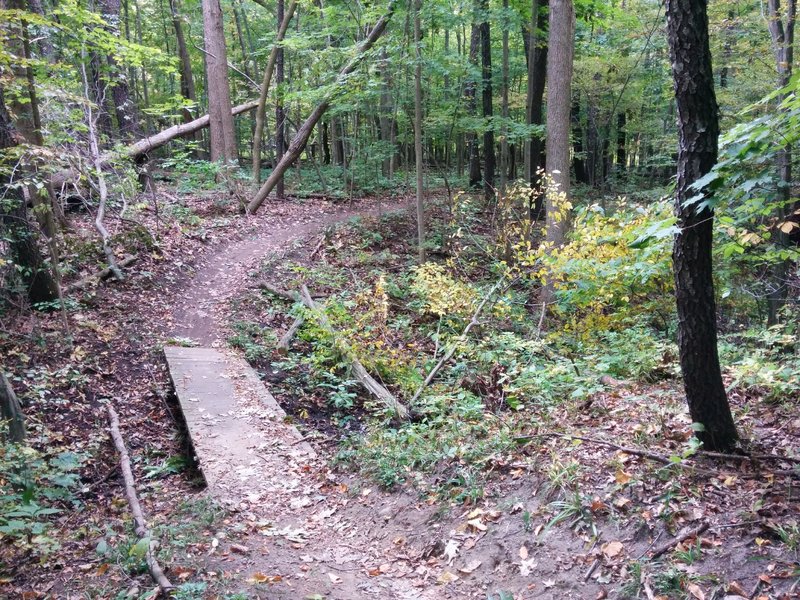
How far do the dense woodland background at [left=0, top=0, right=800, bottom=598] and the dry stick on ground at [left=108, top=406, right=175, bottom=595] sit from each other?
241 millimetres

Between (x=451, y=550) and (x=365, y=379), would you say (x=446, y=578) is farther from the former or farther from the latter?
(x=365, y=379)

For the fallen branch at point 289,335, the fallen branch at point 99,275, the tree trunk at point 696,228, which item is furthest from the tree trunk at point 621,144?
the tree trunk at point 696,228

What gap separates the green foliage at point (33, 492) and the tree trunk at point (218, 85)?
13089 millimetres

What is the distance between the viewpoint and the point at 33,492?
17.2ft

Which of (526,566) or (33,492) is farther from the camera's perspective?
(33,492)

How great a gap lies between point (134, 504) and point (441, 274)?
5639mm

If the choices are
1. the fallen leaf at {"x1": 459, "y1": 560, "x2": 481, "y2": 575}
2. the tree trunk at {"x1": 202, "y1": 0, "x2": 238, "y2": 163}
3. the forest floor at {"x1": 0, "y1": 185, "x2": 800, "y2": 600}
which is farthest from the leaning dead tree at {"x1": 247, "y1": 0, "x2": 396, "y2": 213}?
the fallen leaf at {"x1": 459, "y1": 560, "x2": 481, "y2": 575}

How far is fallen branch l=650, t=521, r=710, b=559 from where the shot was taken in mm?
3338

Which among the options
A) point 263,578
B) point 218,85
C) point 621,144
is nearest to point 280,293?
point 263,578

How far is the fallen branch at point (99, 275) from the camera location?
404 inches

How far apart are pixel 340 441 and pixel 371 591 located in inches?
113

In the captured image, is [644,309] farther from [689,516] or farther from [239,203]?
[239,203]

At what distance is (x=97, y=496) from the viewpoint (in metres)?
5.94

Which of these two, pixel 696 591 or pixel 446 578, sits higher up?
pixel 696 591
